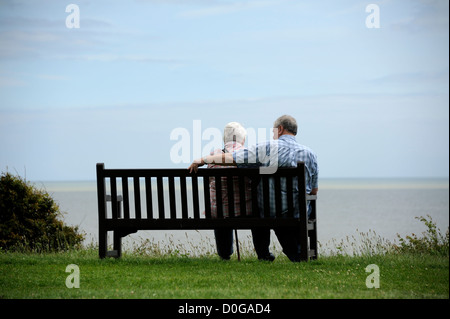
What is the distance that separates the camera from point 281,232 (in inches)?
263

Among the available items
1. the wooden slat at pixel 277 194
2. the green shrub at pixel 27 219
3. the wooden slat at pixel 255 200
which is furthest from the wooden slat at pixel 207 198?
the green shrub at pixel 27 219

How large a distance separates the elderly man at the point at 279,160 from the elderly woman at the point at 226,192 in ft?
0.57

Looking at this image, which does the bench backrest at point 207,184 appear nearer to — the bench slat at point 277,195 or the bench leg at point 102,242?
the bench slat at point 277,195

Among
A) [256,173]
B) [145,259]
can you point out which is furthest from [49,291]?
[256,173]

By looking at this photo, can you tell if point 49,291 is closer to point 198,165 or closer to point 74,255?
point 198,165

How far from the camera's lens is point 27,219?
921 cm

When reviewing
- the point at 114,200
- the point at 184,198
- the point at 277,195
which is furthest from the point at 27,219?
the point at 277,195

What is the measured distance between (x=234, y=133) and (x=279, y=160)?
1.93ft

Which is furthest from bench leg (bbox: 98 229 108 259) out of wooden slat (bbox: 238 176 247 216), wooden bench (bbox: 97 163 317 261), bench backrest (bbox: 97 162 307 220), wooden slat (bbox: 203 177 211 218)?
wooden slat (bbox: 238 176 247 216)

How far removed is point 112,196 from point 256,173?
1620mm

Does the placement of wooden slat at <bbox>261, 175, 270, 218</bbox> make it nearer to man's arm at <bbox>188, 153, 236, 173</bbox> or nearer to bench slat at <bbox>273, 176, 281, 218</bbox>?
bench slat at <bbox>273, 176, 281, 218</bbox>

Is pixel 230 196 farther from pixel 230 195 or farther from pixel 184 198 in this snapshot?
pixel 184 198

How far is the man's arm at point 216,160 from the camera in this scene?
21.2ft

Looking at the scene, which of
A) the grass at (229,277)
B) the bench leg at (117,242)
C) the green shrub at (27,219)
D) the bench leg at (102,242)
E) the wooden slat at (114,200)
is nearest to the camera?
the grass at (229,277)
